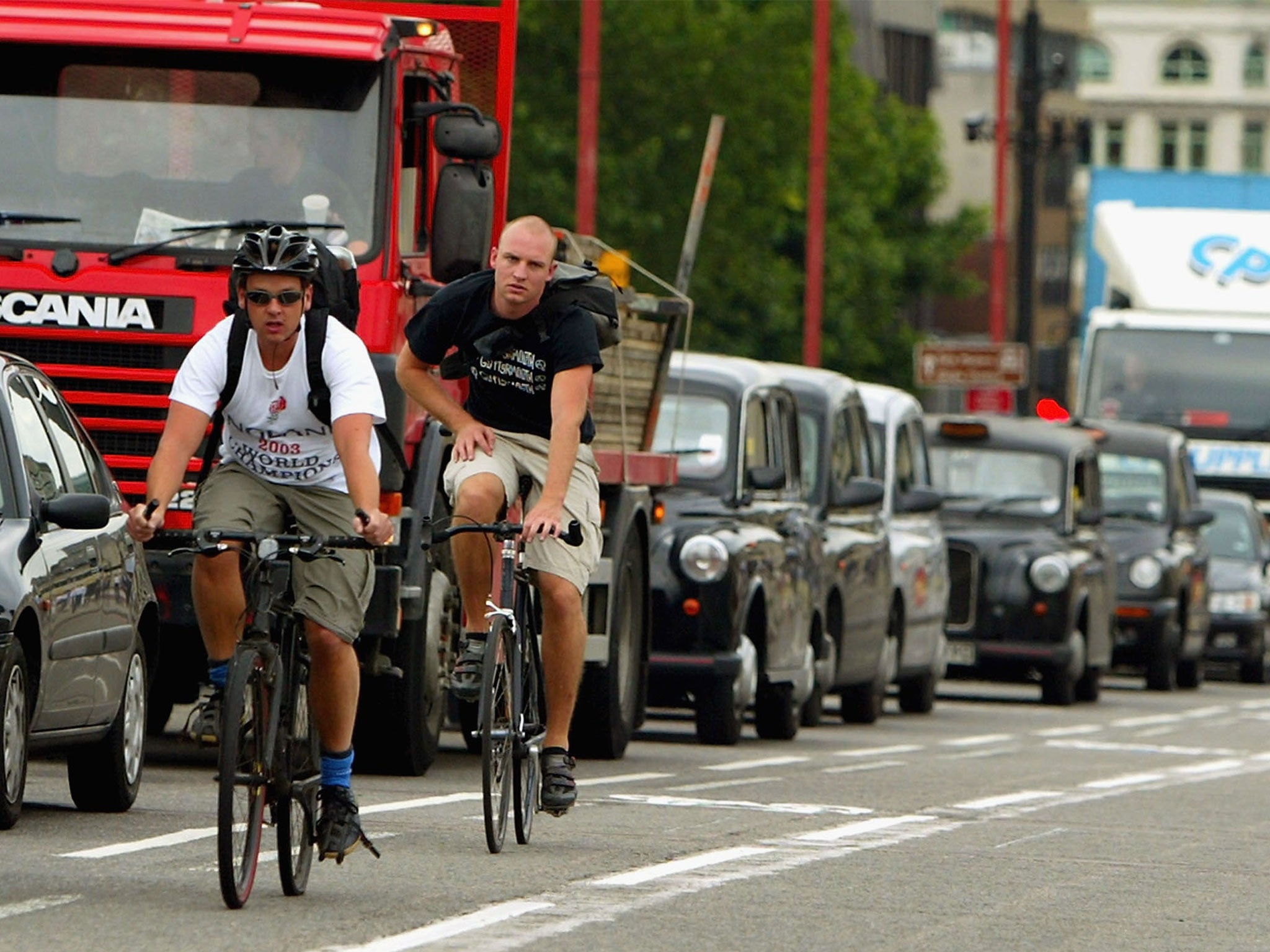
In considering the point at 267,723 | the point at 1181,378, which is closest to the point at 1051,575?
the point at 1181,378

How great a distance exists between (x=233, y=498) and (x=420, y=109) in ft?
15.7

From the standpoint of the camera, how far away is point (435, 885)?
378 inches

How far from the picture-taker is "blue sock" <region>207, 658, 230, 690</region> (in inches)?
363

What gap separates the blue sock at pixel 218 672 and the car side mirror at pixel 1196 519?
68.6 feet

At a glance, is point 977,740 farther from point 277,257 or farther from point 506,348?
point 277,257

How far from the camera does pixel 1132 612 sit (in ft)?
97.7

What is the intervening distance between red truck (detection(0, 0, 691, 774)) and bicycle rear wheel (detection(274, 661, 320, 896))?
393cm

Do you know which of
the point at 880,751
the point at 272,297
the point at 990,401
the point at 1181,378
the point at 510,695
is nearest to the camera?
the point at 272,297

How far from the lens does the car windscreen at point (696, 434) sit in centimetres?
1834

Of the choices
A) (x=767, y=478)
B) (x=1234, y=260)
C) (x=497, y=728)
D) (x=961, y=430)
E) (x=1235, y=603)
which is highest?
(x=1234, y=260)

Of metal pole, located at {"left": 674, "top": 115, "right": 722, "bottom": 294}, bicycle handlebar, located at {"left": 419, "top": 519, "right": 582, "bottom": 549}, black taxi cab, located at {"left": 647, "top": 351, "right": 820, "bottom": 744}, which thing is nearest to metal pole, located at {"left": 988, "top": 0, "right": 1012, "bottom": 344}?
metal pole, located at {"left": 674, "top": 115, "right": 722, "bottom": 294}

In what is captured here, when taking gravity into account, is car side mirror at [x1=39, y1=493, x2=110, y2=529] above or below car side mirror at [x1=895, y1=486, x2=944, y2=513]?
below

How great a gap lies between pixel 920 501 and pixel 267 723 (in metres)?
14.0

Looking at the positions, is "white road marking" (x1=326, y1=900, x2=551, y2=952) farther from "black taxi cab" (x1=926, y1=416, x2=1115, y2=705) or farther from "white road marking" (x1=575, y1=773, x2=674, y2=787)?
"black taxi cab" (x1=926, y1=416, x2=1115, y2=705)
